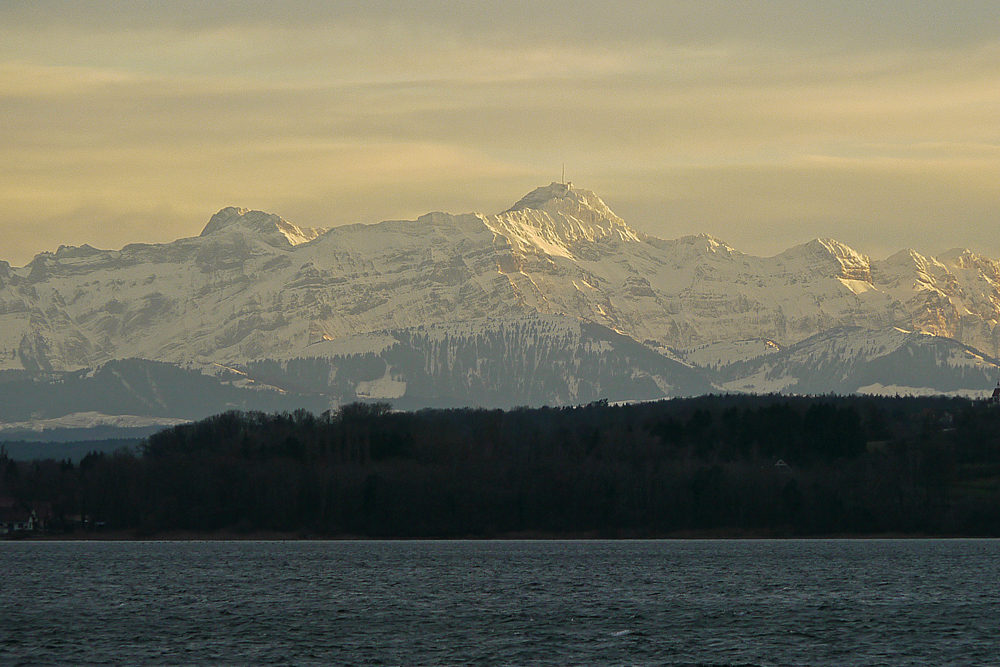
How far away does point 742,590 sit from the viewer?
14850cm

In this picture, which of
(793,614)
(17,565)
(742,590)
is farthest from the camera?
(17,565)

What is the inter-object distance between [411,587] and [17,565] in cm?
6594

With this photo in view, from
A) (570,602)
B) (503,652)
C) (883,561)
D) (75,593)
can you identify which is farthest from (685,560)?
(503,652)

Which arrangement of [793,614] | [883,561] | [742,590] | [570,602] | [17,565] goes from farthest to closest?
[17,565]
[883,561]
[742,590]
[570,602]
[793,614]

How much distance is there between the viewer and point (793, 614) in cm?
12638

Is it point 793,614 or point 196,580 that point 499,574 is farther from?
point 793,614

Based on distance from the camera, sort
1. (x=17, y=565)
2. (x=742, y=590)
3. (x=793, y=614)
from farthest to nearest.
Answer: (x=17, y=565) < (x=742, y=590) < (x=793, y=614)

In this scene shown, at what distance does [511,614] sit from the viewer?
418 feet

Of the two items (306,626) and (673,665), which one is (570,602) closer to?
(306,626)

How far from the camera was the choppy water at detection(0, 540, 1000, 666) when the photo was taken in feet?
339

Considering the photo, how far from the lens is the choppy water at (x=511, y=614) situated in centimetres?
10319

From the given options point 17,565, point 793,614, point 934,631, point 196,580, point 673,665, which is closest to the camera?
point 673,665

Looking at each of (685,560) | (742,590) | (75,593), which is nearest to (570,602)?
(742,590)

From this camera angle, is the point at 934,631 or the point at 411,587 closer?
the point at 934,631
